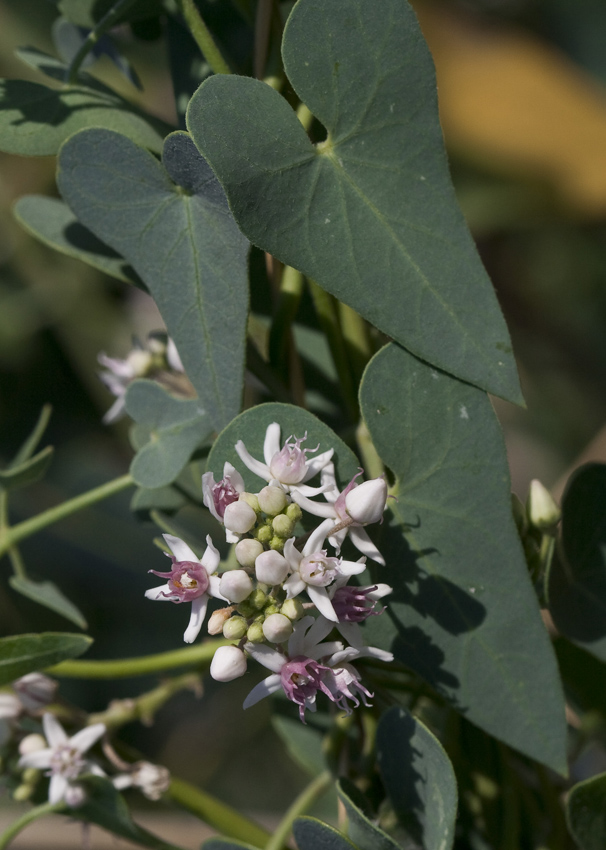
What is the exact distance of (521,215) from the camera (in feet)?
9.67

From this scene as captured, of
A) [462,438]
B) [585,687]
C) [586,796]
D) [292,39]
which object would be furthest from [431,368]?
[585,687]

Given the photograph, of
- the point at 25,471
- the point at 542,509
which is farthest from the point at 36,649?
the point at 542,509

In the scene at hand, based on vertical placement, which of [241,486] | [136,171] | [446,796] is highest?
[136,171]

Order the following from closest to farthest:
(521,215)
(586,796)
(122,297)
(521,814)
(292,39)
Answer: (292,39) < (586,796) < (521,814) < (122,297) < (521,215)

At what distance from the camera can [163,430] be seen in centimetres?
93

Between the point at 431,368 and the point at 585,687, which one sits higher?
the point at 431,368

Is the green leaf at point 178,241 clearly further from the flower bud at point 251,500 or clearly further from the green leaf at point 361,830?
the green leaf at point 361,830

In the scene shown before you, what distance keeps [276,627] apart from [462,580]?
0.73 ft

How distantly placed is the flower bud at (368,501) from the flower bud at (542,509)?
8.2 inches

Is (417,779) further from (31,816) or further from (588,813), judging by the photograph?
(31,816)

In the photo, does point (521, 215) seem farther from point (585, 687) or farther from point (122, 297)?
point (585, 687)

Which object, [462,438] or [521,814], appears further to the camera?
[521,814]

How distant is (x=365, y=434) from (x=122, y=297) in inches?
77.2

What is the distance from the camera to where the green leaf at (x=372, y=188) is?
2.27 ft
